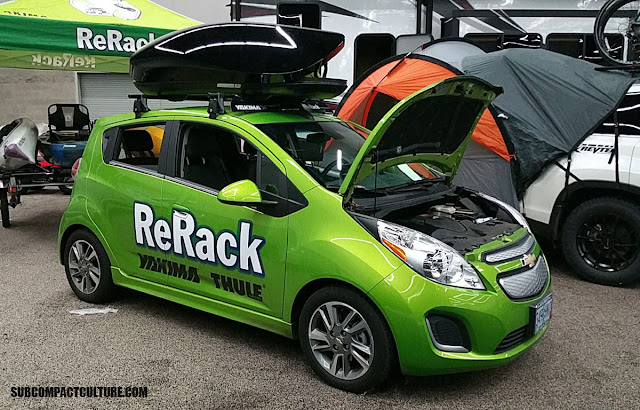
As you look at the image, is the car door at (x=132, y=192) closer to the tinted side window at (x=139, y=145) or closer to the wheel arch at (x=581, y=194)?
the tinted side window at (x=139, y=145)

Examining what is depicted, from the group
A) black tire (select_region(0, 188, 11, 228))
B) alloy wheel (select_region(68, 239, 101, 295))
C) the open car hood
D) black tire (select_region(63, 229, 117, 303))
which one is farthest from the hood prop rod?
black tire (select_region(0, 188, 11, 228))

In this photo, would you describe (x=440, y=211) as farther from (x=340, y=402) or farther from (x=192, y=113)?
(x=192, y=113)

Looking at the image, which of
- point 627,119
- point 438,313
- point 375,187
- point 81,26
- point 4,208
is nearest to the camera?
point 438,313

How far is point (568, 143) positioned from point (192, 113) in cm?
353

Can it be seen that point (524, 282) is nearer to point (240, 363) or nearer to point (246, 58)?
point (240, 363)

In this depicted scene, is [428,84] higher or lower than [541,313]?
higher

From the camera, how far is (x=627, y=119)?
536cm

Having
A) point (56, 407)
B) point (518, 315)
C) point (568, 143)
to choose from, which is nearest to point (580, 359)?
point (518, 315)

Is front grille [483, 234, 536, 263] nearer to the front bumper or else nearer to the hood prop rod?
the front bumper

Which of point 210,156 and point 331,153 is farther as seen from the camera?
point 210,156

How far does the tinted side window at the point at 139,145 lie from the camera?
429cm

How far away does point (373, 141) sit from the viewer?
10.3 ft

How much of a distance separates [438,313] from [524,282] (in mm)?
608

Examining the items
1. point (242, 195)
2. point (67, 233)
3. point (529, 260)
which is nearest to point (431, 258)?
point (529, 260)
